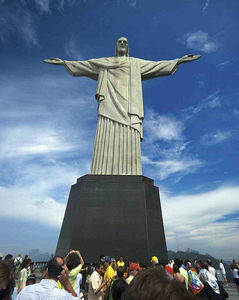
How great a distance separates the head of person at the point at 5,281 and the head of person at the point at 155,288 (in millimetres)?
1566

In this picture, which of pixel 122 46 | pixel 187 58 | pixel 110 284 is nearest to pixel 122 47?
pixel 122 46

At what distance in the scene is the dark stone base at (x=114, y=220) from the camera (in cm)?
850

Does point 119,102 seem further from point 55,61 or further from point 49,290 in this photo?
point 49,290

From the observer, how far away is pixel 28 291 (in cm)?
239

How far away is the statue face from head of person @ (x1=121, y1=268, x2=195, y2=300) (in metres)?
14.2

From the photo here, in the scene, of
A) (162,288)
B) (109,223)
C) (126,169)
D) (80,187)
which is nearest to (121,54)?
(126,169)

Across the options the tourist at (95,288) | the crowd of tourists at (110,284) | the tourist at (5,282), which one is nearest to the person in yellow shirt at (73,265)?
the crowd of tourists at (110,284)

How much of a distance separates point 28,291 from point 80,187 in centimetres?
763

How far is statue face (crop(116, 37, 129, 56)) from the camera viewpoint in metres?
13.8

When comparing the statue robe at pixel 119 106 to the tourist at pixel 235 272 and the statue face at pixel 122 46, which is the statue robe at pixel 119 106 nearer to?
the statue face at pixel 122 46

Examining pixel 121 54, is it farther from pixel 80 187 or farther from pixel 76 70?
pixel 80 187

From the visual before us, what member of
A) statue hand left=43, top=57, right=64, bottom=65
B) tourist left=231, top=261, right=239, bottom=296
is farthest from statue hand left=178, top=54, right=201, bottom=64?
tourist left=231, top=261, right=239, bottom=296

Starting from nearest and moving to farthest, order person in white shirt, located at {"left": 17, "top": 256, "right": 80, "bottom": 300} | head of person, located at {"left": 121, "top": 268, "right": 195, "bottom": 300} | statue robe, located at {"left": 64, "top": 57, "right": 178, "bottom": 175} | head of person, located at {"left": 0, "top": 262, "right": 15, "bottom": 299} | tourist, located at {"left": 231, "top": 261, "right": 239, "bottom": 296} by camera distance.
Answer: head of person, located at {"left": 121, "top": 268, "right": 195, "bottom": 300} < head of person, located at {"left": 0, "top": 262, "right": 15, "bottom": 299} < person in white shirt, located at {"left": 17, "top": 256, "right": 80, "bottom": 300} < tourist, located at {"left": 231, "top": 261, "right": 239, "bottom": 296} < statue robe, located at {"left": 64, "top": 57, "right": 178, "bottom": 175}

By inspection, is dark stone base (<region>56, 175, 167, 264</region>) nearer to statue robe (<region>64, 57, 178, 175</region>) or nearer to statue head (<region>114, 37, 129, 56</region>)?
statue robe (<region>64, 57, 178, 175</region>)
